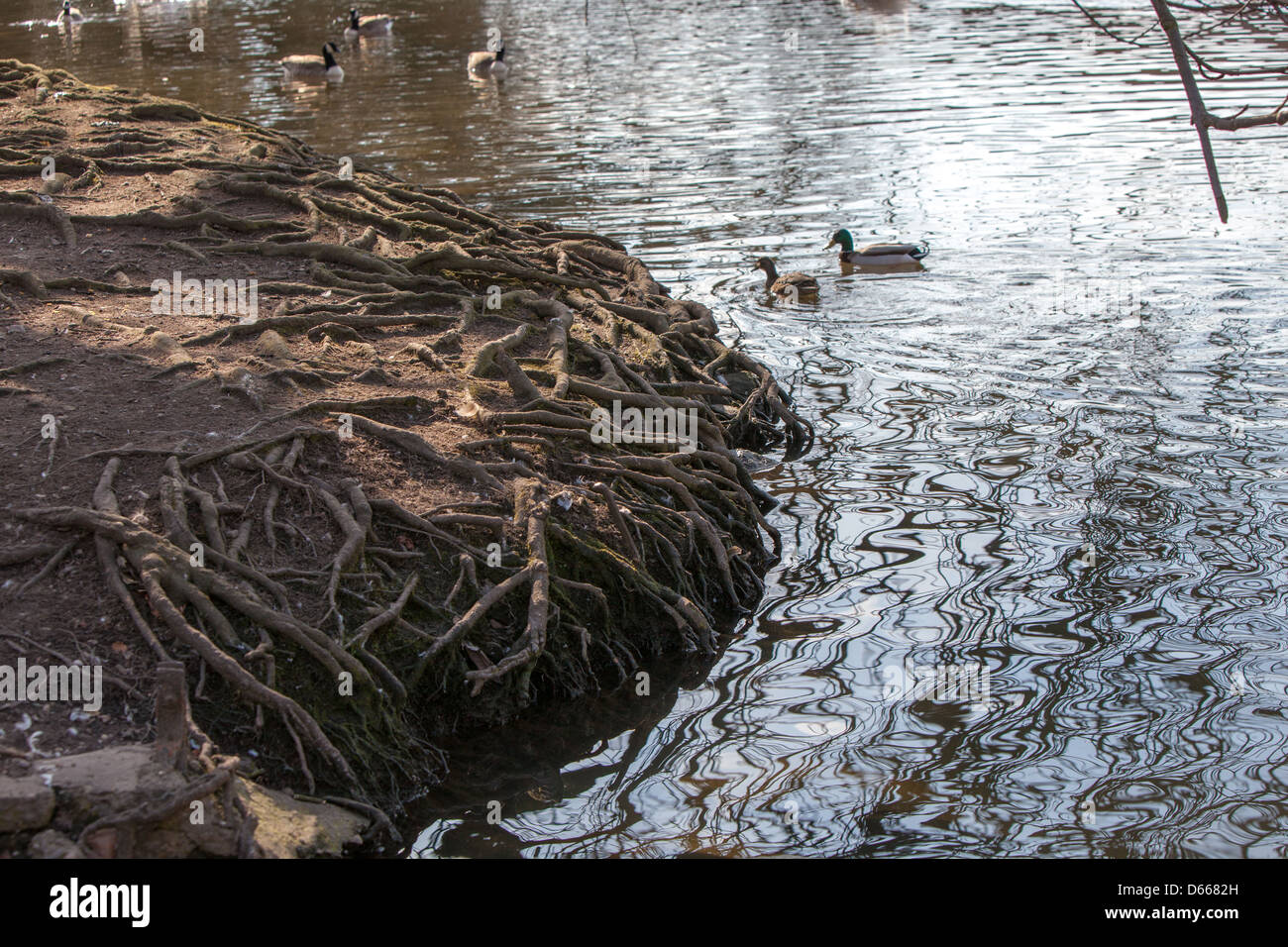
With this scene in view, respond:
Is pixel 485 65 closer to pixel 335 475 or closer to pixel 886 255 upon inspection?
pixel 886 255

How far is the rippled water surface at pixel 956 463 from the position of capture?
6664mm

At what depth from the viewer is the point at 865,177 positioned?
20.2m

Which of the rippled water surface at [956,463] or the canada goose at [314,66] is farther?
the canada goose at [314,66]

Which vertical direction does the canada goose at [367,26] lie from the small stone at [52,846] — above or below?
above

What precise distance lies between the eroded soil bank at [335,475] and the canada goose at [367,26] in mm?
24025

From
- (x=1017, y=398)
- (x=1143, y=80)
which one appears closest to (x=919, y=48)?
(x=1143, y=80)

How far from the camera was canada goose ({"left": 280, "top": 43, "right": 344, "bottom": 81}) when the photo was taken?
29.8 meters

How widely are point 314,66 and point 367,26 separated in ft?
20.3

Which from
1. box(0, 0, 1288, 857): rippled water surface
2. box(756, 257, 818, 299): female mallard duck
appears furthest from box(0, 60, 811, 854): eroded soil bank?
box(756, 257, 818, 299): female mallard duck

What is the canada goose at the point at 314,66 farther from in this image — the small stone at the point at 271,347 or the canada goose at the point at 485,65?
the small stone at the point at 271,347

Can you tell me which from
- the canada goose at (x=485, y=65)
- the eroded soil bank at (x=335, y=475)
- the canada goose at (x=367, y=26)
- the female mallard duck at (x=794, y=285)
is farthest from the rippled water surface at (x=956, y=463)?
the canada goose at (x=367, y=26)

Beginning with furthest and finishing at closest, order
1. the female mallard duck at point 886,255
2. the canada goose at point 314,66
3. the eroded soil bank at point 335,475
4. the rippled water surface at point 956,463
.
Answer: the canada goose at point 314,66 → the female mallard duck at point 886,255 → the rippled water surface at point 956,463 → the eroded soil bank at point 335,475

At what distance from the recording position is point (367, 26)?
35.6m
